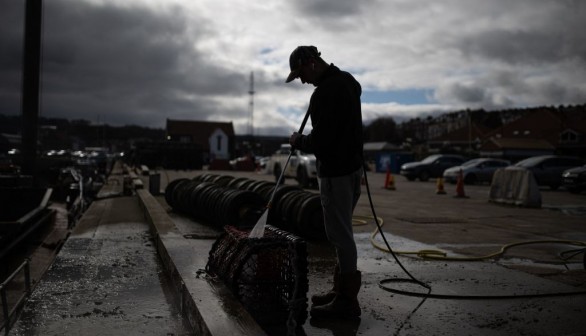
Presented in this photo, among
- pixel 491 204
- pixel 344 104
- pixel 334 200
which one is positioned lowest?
pixel 491 204

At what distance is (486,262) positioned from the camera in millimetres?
6621

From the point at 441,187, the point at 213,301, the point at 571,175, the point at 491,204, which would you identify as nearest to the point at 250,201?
the point at 213,301

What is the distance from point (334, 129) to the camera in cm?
398

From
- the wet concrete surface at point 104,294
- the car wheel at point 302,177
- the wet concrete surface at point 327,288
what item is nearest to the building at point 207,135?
the car wheel at point 302,177

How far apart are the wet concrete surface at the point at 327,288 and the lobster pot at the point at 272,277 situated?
17 cm

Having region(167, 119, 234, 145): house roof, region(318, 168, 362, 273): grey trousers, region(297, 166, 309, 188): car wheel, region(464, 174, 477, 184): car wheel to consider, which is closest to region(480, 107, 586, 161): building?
region(464, 174, 477, 184): car wheel

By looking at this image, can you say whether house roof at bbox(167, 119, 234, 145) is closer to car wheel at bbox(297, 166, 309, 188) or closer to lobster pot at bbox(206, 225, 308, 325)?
car wheel at bbox(297, 166, 309, 188)

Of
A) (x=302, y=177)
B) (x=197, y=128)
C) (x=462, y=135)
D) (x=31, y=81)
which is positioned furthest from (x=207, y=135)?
(x=31, y=81)

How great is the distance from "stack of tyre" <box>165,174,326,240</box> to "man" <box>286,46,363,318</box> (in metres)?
2.69

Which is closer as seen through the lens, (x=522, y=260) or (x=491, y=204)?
(x=522, y=260)

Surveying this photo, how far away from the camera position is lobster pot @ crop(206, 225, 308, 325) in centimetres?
391

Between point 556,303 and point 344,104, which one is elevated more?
point 344,104

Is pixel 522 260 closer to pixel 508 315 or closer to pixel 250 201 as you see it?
pixel 508 315

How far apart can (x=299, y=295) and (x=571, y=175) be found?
2090 centimetres
